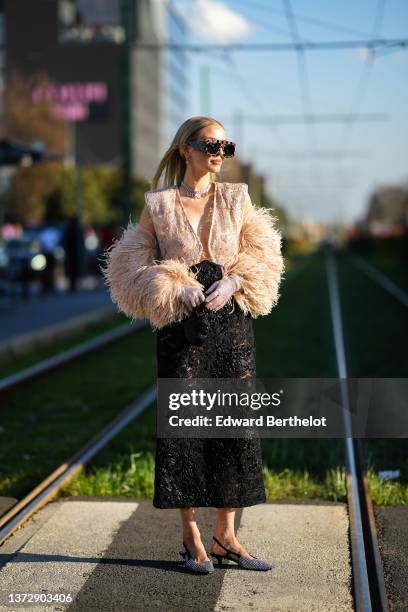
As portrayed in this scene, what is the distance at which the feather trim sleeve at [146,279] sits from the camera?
4551mm

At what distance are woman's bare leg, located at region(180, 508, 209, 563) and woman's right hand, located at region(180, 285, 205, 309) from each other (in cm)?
87

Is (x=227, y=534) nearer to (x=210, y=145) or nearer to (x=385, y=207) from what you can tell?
(x=210, y=145)

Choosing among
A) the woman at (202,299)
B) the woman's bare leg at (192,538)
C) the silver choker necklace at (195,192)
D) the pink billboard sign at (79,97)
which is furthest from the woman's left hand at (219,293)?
the pink billboard sign at (79,97)

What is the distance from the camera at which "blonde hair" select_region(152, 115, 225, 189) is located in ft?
15.3

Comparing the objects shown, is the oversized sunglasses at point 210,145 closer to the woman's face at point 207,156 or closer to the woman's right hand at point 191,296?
the woman's face at point 207,156

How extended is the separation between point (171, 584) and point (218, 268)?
4.24 feet

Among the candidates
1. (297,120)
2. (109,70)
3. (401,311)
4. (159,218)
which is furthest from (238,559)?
(109,70)

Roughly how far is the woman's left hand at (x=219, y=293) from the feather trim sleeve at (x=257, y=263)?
83 millimetres

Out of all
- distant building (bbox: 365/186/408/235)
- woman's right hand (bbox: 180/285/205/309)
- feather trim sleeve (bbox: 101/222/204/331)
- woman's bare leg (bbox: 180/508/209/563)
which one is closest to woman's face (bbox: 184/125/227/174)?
feather trim sleeve (bbox: 101/222/204/331)

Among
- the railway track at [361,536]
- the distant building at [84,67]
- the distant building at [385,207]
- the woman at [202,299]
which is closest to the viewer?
the railway track at [361,536]

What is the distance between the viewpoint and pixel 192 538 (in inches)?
184

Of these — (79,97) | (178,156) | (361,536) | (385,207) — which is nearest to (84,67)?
(79,97)

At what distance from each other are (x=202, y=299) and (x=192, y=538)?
1.01 m

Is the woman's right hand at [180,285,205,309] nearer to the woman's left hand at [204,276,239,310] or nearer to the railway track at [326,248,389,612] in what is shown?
the woman's left hand at [204,276,239,310]
